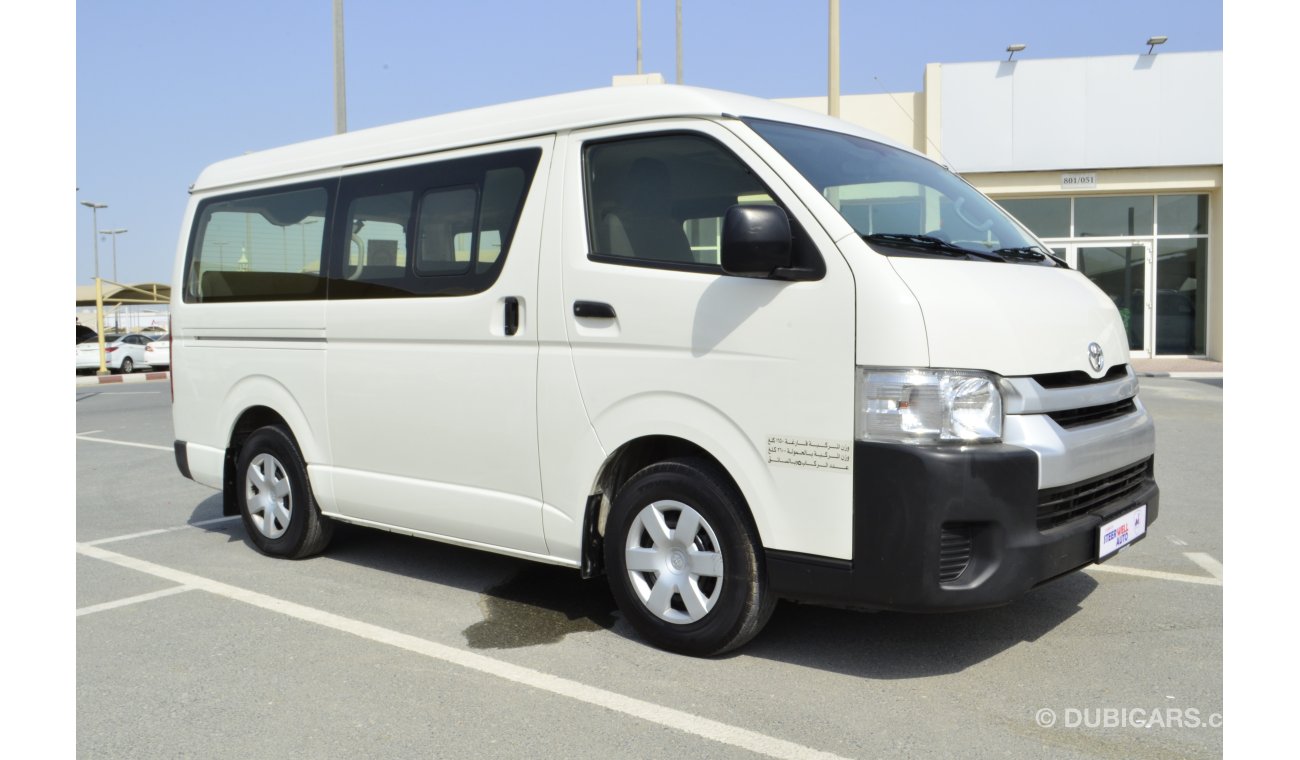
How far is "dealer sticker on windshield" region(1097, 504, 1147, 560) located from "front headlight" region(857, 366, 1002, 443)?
0.74 meters

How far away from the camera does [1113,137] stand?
21266mm

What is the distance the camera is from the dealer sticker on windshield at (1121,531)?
3988 millimetres

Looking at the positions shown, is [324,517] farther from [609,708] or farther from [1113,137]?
[1113,137]

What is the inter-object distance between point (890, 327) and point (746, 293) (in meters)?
0.60

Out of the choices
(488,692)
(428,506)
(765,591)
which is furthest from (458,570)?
(765,591)

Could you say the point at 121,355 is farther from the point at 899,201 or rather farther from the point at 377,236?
the point at 899,201

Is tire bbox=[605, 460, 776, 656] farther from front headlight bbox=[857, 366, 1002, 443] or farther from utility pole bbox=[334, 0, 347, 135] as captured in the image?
utility pole bbox=[334, 0, 347, 135]

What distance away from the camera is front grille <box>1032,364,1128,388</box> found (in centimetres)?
387

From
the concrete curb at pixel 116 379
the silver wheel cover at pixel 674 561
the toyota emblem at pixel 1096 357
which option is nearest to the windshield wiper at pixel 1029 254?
the toyota emblem at pixel 1096 357

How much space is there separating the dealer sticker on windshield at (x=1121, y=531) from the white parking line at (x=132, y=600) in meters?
4.46

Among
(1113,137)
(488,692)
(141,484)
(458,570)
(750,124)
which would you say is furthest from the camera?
(1113,137)

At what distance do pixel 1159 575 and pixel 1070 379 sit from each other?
197cm

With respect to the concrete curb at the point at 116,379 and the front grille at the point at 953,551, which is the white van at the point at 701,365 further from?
the concrete curb at the point at 116,379

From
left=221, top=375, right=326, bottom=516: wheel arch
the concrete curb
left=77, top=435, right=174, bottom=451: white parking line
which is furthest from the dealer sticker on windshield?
the concrete curb
